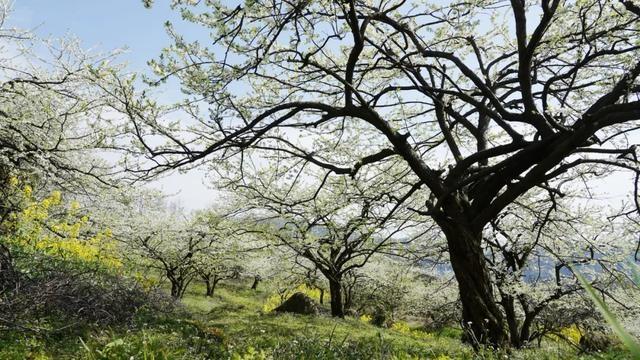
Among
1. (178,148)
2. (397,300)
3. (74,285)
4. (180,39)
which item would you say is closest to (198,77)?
(180,39)

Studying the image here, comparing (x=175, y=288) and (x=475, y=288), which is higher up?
(x=175, y=288)

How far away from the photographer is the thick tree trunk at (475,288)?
6.27 metres

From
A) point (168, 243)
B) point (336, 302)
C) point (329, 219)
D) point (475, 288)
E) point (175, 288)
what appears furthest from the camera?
point (175, 288)

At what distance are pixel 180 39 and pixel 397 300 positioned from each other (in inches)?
1156

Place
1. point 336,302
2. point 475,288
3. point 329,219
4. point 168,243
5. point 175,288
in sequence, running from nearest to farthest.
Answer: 1. point 475,288
2. point 329,219
3. point 336,302
4. point 168,243
5. point 175,288

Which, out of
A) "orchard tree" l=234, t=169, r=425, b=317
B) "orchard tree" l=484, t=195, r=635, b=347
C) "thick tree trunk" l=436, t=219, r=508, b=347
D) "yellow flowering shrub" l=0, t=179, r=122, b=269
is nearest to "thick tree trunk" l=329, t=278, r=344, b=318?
"orchard tree" l=234, t=169, r=425, b=317

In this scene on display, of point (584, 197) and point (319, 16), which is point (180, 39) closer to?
point (319, 16)

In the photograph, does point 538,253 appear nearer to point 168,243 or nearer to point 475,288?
point 475,288

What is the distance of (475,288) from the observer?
6.43m

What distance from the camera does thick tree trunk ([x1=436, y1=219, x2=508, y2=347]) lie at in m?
6.27

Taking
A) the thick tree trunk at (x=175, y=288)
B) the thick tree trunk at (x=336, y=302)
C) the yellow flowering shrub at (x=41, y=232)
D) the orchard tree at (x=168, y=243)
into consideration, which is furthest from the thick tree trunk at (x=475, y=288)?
the thick tree trunk at (x=175, y=288)

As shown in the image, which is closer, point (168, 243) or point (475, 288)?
point (475, 288)

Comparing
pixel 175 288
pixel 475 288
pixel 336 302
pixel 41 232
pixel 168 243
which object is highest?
pixel 168 243

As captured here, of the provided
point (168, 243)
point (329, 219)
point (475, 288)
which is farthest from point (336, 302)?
point (475, 288)
